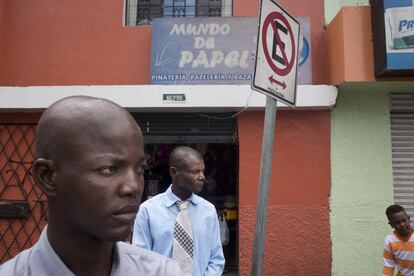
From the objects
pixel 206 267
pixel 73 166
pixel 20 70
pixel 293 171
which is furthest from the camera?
pixel 20 70

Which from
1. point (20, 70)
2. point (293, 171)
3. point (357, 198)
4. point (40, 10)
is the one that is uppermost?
point (40, 10)

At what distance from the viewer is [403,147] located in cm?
586

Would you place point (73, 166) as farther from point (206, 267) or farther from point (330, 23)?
point (330, 23)

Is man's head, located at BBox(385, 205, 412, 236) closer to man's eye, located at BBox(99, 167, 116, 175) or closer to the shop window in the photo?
man's eye, located at BBox(99, 167, 116, 175)

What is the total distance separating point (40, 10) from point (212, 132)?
11.2 feet

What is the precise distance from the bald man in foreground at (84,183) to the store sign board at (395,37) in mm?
4920

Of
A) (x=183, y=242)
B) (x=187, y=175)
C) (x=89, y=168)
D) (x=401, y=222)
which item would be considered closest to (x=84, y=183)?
(x=89, y=168)

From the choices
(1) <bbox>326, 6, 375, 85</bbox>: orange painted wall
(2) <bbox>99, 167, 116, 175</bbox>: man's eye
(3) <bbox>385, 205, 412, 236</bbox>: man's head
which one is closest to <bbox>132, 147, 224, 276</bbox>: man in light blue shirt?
(2) <bbox>99, 167, 116, 175</bbox>: man's eye

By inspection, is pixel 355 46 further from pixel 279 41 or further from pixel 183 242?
pixel 183 242

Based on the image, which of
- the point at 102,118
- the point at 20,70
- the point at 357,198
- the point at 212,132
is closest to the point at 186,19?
the point at 212,132

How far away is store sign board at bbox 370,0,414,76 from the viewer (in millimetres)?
5238

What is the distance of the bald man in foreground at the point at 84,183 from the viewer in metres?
1.04

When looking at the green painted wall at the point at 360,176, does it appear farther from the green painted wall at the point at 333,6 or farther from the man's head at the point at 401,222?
the man's head at the point at 401,222

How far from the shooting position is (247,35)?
611 cm
